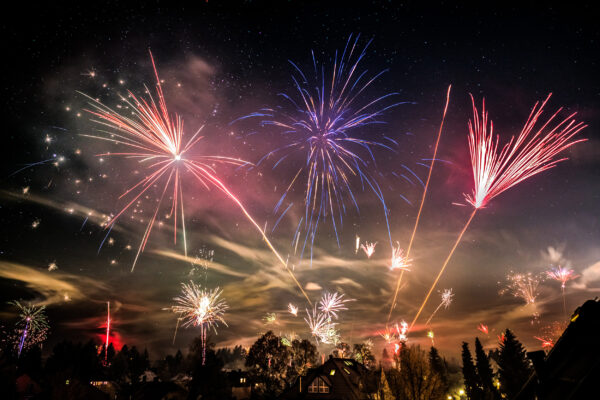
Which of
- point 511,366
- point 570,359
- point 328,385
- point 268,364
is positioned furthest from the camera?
point 511,366

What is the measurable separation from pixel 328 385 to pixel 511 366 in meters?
38.1

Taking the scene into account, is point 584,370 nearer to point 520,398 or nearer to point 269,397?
point 520,398

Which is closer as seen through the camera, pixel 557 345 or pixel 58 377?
pixel 557 345

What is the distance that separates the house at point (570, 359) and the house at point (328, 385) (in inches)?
1576

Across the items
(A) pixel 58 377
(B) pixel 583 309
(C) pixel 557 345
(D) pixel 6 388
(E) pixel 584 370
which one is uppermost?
(B) pixel 583 309

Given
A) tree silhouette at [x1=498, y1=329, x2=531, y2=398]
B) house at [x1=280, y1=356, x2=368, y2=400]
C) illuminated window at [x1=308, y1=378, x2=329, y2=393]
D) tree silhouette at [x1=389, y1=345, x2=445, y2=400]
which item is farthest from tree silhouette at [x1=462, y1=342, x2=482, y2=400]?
tree silhouette at [x1=389, y1=345, x2=445, y2=400]

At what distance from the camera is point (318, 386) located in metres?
41.2

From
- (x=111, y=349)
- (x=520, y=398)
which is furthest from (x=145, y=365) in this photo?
(x=520, y=398)

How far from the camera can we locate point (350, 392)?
136 feet

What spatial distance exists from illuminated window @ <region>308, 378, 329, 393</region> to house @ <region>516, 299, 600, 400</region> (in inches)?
1708

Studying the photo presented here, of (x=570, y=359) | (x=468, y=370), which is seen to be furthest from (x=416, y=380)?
(x=468, y=370)

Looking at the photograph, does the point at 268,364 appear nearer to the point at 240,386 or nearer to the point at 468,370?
the point at 240,386

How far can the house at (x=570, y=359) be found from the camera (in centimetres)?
405

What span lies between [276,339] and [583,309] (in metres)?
49.2
